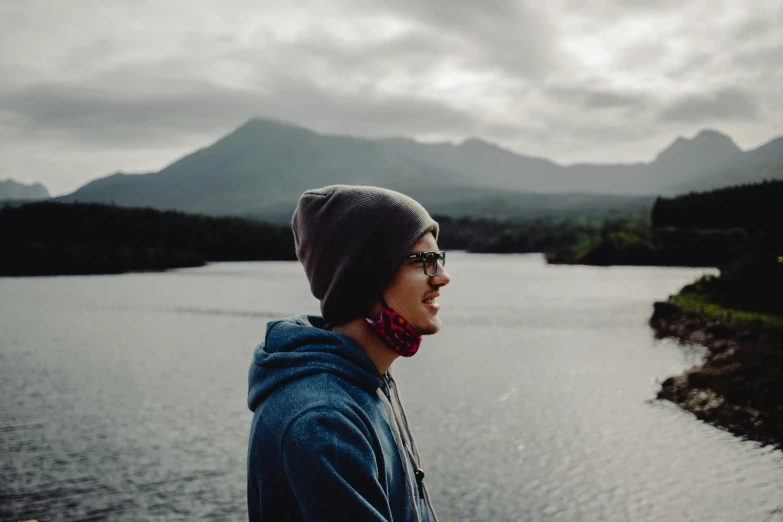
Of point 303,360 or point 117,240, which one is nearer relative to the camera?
point 303,360

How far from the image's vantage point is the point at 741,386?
14875 mm

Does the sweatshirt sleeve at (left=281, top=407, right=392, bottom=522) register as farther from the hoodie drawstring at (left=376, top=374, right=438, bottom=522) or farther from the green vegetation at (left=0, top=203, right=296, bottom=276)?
the green vegetation at (left=0, top=203, right=296, bottom=276)

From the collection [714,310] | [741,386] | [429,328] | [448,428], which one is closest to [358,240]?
[429,328]

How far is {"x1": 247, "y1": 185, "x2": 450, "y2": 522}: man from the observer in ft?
5.45

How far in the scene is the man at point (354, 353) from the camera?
1.66m

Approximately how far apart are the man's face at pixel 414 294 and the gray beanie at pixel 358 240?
0.03 metres

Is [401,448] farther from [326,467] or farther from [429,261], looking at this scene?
[429,261]

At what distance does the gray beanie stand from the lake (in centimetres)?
962

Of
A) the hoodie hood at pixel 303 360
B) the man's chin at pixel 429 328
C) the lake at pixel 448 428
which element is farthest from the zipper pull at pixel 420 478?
the lake at pixel 448 428

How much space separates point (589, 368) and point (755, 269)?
6461 mm

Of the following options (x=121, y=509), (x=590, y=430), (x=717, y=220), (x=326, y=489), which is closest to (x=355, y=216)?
(x=326, y=489)

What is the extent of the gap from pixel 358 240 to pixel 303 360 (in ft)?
1.24

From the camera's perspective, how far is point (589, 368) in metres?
23.1

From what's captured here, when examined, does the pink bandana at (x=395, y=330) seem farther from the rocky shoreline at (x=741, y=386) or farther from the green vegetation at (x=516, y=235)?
the green vegetation at (x=516, y=235)
